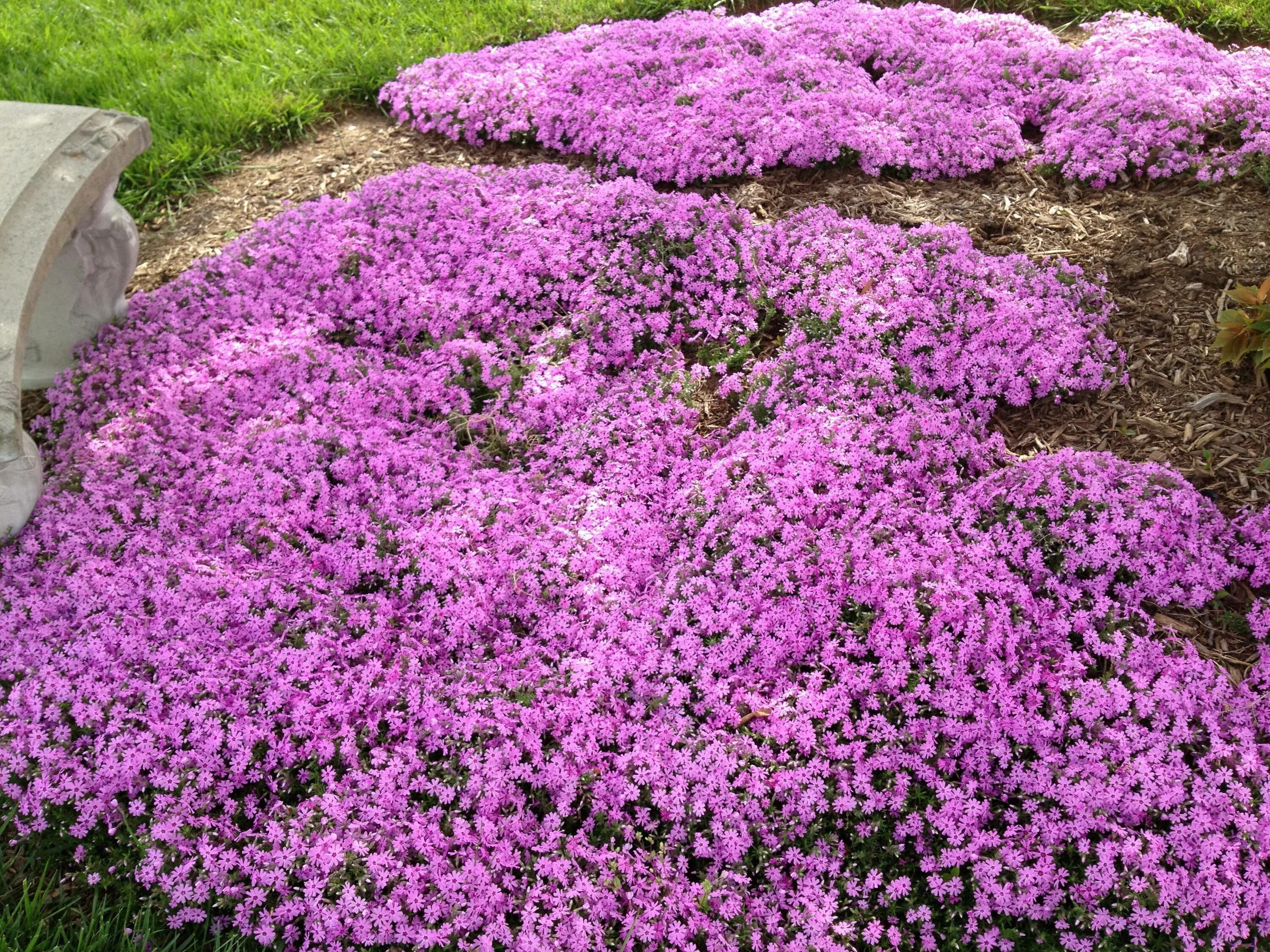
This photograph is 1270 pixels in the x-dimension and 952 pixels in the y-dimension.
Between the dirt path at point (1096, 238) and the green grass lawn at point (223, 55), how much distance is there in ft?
0.98

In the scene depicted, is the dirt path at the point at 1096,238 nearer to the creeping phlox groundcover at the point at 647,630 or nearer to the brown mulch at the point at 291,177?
the brown mulch at the point at 291,177

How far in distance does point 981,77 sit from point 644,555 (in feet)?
14.6

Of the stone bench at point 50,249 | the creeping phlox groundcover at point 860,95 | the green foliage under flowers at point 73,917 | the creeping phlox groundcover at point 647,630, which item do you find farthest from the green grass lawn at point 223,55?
the green foliage under flowers at point 73,917

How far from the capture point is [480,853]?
9.50 ft

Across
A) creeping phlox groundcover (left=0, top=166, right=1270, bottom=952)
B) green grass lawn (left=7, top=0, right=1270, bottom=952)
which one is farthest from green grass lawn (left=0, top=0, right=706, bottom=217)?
creeping phlox groundcover (left=0, top=166, right=1270, bottom=952)

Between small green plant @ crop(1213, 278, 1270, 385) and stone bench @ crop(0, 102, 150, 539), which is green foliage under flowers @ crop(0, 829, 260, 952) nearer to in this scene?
stone bench @ crop(0, 102, 150, 539)

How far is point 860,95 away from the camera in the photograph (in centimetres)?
A: 584

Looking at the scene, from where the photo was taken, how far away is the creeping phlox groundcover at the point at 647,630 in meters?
2.80

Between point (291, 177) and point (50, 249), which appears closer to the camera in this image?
point (50, 249)

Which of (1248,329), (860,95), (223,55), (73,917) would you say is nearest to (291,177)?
(223,55)

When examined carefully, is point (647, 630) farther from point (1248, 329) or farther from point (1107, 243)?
point (1107, 243)

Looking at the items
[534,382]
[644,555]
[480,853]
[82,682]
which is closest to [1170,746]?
[644,555]

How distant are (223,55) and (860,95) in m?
5.17

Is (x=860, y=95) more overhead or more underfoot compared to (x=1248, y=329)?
more overhead
